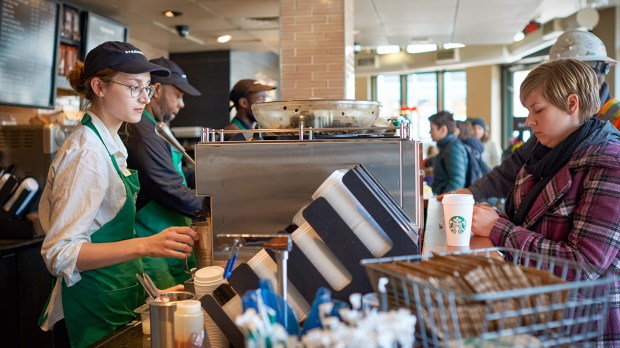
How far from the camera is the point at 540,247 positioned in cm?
175

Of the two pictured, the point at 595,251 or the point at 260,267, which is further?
the point at 595,251

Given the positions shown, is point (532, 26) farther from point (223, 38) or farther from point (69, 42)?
point (69, 42)

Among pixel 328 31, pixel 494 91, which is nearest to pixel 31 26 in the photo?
pixel 328 31

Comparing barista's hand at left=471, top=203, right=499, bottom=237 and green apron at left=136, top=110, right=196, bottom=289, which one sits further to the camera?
green apron at left=136, top=110, right=196, bottom=289

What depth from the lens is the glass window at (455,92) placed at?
1465 cm

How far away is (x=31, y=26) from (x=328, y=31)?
2.39m

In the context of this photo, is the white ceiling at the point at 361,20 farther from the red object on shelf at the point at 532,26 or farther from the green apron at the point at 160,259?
the green apron at the point at 160,259

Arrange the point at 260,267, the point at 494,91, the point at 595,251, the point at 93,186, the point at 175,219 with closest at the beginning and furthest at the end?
the point at 260,267, the point at 595,251, the point at 93,186, the point at 175,219, the point at 494,91

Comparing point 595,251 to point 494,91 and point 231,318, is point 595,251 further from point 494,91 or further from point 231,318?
point 494,91

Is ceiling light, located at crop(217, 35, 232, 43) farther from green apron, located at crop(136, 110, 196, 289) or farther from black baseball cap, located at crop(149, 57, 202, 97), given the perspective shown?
green apron, located at crop(136, 110, 196, 289)

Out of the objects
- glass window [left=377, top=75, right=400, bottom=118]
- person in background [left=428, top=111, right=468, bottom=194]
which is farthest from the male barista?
glass window [left=377, top=75, right=400, bottom=118]

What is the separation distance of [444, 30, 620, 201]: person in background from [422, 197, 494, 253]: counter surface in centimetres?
43

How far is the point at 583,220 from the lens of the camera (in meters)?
1.70

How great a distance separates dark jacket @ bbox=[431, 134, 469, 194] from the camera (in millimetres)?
5754
